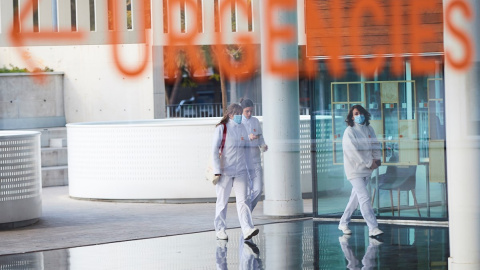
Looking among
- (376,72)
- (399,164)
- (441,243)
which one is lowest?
(441,243)

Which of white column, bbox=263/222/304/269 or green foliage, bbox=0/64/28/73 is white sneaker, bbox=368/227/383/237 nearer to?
white column, bbox=263/222/304/269

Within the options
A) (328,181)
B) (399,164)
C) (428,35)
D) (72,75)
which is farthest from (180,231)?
(72,75)

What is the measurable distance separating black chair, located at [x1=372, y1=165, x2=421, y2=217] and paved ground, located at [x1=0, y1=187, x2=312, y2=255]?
1.79 metres

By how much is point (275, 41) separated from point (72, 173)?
5.63 meters


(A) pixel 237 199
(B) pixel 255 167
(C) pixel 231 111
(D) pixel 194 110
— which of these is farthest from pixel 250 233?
(D) pixel 194 110

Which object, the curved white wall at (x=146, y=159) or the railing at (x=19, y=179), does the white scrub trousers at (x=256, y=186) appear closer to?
the railing at (x=19, y=179)

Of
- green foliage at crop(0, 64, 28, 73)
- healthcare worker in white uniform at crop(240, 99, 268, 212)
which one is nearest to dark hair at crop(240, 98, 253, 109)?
healthcare worker in white uniform at crop(240, 99, 268, 212)

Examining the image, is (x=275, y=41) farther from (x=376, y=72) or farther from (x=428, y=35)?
(x=428, y=35)

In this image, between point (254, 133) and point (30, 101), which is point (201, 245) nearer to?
point (254, 133)

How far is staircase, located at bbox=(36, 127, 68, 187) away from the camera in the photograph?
66.1ft

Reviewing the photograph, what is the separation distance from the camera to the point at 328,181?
13.1 metres

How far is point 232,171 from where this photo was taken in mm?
11867

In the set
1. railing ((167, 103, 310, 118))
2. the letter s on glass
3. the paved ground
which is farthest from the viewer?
railing ((167, 103, 310, 118))

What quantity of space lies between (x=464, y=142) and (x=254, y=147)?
4936 millimetres
